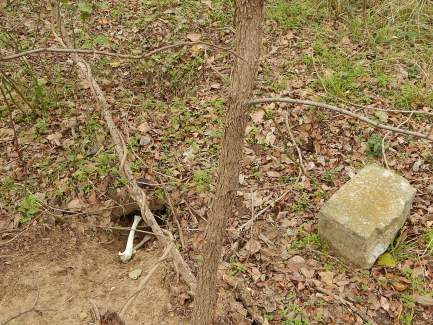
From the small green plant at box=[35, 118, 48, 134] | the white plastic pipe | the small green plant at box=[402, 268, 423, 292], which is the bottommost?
the small green plant at box=[402, 268, 423, 292]

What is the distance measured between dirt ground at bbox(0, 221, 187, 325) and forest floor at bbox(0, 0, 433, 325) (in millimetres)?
10

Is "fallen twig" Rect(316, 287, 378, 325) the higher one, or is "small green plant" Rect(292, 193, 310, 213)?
"small green plant" Rect(292, 193, 310, 213)

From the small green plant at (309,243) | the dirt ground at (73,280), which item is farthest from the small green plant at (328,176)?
the dirt ground at (73,280)

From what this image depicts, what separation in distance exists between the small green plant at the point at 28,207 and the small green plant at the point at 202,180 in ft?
4.29

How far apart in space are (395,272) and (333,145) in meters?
1.29

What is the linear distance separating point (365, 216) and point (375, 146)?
101cm

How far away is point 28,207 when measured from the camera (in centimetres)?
357

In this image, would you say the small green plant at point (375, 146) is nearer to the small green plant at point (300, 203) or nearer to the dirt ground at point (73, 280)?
the small green plant at point (300, 203)

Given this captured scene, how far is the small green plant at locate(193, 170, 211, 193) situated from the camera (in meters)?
3.66

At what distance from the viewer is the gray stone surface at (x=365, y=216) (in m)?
2.97

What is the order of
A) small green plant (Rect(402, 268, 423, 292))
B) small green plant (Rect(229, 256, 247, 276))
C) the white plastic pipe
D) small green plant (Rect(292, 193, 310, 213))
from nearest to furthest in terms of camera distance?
1. small green plant (Rect(402, 268, 423, 292))
2. small green plant (Rect(229, 256, 247, 276))
3. the white plastic pipe
4. small green plant (Rect(292, 193, 310, 213))

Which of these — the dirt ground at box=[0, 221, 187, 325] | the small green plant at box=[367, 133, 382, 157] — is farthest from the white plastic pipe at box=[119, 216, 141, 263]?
the small green plant at box=[367, 133, 382, 157]

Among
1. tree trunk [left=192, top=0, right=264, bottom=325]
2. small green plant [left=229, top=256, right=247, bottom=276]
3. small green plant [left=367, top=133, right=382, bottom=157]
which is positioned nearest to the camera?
tree trunk [left=192, top=0, right=264, bottom=325]

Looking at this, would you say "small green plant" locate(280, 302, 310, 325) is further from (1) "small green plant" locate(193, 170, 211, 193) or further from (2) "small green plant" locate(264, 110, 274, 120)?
(2) "small green plant" locate(264, 110, 274, 120)
